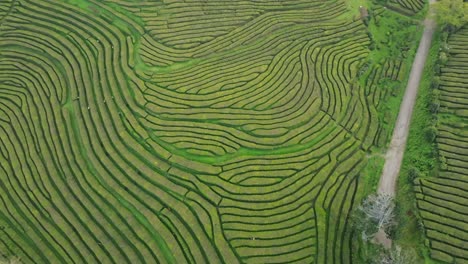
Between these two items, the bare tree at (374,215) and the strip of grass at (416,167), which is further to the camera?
the strip of grass at (416,167)

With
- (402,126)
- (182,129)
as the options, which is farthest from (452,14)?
(182,129)

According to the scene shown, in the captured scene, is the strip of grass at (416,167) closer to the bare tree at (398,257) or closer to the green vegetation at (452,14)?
the bare tree at (398,257)

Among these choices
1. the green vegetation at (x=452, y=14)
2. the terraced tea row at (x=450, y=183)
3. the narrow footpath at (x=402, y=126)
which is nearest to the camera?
the terraced tea row at (x=450, y=183)

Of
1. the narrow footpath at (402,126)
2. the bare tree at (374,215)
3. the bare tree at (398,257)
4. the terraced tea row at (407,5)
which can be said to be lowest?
the bare tree at (398,257)

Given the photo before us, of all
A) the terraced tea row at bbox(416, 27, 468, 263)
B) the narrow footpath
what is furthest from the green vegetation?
the terraced tea row at bbox(416, 27, 468, 263)

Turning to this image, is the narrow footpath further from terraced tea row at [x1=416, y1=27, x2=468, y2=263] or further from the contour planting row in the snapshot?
the contour planting row

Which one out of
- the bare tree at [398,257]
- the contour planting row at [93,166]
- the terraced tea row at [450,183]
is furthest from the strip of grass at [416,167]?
the contour planting row at [93,166]

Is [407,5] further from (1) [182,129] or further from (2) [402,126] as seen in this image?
(1) [182,129]

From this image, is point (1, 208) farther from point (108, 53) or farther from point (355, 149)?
point (355, 149)
